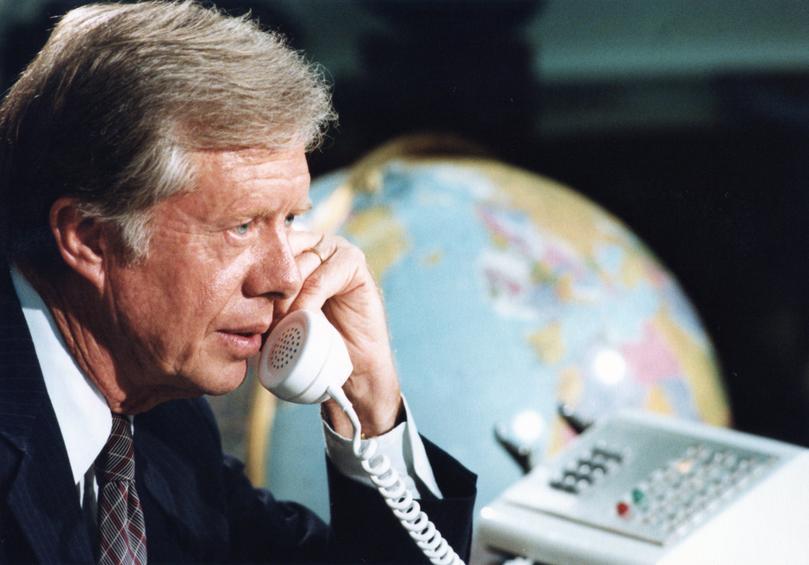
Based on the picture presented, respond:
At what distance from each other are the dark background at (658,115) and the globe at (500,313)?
0.24 feet

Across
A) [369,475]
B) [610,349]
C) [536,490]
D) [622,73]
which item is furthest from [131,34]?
[622,73]

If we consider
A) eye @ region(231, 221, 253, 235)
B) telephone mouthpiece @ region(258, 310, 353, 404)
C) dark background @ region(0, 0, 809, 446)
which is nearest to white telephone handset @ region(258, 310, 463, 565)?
telephone mouthpiece @ region(258, 310, 353, 404)

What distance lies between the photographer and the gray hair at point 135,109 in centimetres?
76

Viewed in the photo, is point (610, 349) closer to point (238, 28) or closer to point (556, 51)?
point (556, 51)

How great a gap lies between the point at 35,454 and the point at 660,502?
0.60 meters

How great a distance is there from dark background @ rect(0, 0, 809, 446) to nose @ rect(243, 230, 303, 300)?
0.44 m

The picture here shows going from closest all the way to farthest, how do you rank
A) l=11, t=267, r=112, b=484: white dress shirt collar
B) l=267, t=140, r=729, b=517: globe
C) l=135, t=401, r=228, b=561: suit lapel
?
l=11, t=267, r=112, b=484: white dress shirt collar → l=135, t=401, r=228, b=561: suit lapel → l=267, t=140, r=729, b=517: globe

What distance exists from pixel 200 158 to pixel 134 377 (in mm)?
228

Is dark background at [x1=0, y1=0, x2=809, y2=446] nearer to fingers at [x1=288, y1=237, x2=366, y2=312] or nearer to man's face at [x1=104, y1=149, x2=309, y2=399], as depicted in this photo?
fingers at [x1=288, y1=237, x2=366, y2=312]

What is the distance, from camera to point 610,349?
57.0 inches

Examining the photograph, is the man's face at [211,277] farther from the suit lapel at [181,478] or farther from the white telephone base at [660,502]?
the white telephone base at [660,502]

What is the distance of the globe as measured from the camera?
1.29 meters

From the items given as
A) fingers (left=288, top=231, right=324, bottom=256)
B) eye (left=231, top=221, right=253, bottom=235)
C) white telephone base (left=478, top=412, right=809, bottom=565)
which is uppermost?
eye (left=231, top=221, right=253, bottom=235)

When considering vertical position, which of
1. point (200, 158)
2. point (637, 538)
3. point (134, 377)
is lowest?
point (637, 538)
